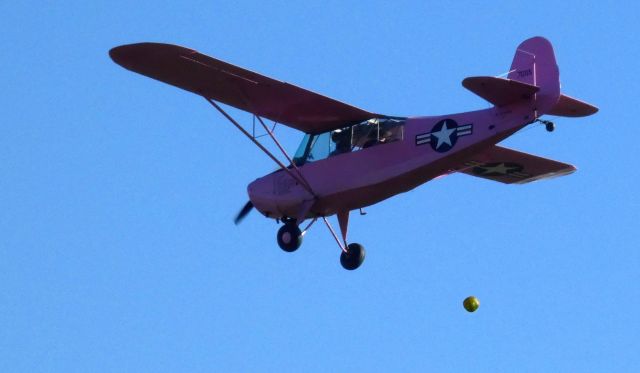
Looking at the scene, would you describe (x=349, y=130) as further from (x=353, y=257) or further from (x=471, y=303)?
(x=471, y=303)

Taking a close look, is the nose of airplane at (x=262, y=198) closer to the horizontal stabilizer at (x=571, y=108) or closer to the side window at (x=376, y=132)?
the side window at (x=376, y=132)

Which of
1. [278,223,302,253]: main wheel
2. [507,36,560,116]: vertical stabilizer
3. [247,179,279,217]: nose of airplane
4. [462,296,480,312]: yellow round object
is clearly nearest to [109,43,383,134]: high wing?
[247,179,279,217]: nose of airplane

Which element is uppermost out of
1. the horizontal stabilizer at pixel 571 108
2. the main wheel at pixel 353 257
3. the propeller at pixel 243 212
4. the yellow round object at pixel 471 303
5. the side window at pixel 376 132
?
the horizontal stabilizer at pixel 571 108

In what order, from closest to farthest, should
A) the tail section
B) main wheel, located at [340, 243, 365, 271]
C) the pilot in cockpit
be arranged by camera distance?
1. the tail section
2. the pilot in cockpit
3. main wheel, located at [340, 243, 365, 271]

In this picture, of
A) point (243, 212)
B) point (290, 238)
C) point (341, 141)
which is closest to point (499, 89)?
point (341, 141)

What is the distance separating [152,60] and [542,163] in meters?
8.05

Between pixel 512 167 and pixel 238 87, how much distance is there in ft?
19.6

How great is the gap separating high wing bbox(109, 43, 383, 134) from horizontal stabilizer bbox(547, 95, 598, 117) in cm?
334

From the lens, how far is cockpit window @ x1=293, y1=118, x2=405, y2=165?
105 feet

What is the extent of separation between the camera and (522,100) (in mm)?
30250

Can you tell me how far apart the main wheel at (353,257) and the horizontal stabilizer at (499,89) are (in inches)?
185

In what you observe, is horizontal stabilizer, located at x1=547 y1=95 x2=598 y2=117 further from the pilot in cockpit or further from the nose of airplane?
the nose of airplane

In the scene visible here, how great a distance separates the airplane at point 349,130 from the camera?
3048cm

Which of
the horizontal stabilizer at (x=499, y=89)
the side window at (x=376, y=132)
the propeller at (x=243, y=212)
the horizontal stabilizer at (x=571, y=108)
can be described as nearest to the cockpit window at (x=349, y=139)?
the side window at (x=376, y=132)
